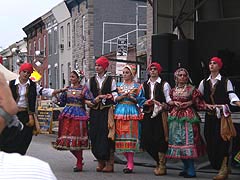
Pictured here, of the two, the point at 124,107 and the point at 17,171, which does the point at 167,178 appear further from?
the point at 17,171

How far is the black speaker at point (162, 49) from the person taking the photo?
10.7m

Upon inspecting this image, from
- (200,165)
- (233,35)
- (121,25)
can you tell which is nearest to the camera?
(200,165)

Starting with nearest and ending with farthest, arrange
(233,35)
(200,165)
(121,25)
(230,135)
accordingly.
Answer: (230,135) → (200,165) → (233,35) → (121,25)

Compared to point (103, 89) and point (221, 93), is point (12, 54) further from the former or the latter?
point (221, 93)

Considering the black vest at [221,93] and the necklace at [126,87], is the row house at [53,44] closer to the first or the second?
the necklace at [126,87]

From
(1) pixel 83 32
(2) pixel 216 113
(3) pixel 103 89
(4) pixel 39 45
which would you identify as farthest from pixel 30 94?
(4) pixel 39 45

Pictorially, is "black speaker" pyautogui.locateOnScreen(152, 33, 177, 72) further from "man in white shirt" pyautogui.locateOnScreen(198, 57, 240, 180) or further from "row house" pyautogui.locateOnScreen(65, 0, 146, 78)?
"row house" pyautogui.locateOnScreen(65, 0, 146, 78)

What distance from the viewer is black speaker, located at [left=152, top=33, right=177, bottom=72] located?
35.0 feet

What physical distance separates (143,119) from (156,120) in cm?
27

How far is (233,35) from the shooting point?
A: 41.9ft

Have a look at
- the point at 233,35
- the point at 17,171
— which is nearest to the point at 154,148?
the point at 233,35

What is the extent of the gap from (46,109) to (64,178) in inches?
477

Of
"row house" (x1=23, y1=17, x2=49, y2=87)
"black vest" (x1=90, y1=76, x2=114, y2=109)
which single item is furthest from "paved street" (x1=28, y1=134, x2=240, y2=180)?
"row house" (x1=23, y1=17, x2=49, y2=87)

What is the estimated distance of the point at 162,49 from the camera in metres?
10.7
